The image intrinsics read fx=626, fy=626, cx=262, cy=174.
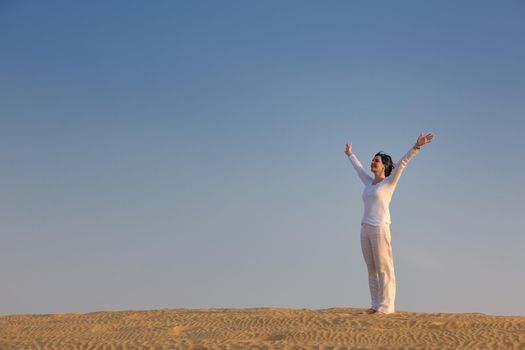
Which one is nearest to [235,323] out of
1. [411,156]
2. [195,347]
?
[195,347]

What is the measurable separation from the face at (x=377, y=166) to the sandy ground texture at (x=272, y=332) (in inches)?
101

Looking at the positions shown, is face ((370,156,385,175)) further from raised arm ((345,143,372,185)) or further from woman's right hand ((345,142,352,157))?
woman's right hand ((345,142,352,157))

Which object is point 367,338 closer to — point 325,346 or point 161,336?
point 325,346

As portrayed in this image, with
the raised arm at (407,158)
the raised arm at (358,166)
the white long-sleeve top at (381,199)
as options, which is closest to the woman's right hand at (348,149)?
the raised arm at (358,166)

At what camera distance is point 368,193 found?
36.9 feet

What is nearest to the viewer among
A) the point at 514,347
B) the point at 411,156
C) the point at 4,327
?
the point at 514,347

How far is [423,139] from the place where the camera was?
35.0 feet

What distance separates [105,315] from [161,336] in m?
3.83

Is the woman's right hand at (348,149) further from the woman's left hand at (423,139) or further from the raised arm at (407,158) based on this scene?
the woman's left hand at (423,139)

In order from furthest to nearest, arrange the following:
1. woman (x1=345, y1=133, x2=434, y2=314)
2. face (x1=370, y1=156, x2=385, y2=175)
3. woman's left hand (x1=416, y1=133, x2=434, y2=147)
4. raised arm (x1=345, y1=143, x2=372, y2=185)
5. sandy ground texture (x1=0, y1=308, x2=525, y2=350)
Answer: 1. raised arm (x1=345, y1=143, x2=372, y2=185)
2. face (x1=370, y1=156, x2=385, y2=175)
3. woman (x1=345, y1=133, x2=434, y2=314)
4. woman's left hand (x1=416, y1=133, x2=434, y2=147)
5. sandy ground texture (x1=0, y1=308, x2=525, y2=350)

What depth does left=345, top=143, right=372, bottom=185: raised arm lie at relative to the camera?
11.8m

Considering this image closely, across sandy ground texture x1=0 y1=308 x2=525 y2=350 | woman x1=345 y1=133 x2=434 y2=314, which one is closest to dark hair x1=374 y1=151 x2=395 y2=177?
woman x1=345 y1=133 x2=434 y2=314

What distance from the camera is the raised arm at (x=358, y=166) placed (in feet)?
38.9

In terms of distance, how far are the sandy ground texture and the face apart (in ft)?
8.41
